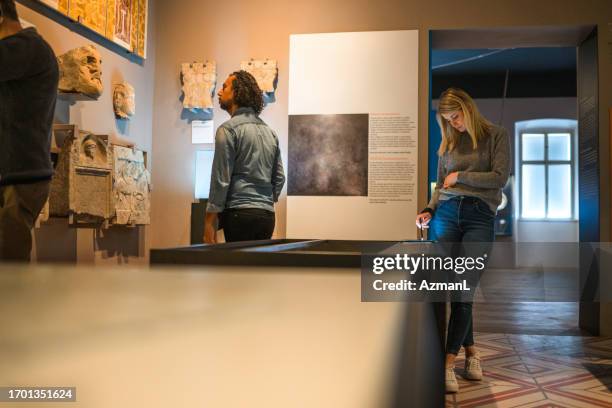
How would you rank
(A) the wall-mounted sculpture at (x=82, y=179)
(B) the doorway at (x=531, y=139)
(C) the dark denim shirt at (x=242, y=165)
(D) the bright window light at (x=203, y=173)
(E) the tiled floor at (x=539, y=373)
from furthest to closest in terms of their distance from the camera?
(B) the doorway at (x=531, y=139) → (D) the bright window light at (x=203, y=173) → (A) the wall-mounted sculpture at (x=82, y=179) → (C) the dark denim shirt at (x=242, y=165) → (E) the tiled floor at (x=539, y=373)

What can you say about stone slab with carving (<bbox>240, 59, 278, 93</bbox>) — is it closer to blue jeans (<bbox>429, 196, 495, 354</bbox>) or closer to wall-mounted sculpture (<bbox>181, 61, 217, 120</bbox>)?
wall-mounted sculpture (<bbox>181, 61, 217, 120</bbox>)

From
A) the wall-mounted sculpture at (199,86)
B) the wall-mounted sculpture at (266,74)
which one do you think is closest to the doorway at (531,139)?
the wall-mounted sculpture at (266,74)

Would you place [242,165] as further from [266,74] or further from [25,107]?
[266,74]

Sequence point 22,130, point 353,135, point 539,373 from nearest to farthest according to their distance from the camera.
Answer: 1. point 22,130
2. point 539,373
3. point 353,135

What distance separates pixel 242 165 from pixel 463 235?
3.47 feet

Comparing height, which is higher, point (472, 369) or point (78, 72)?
point (78, 72)

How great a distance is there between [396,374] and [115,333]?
18 cm

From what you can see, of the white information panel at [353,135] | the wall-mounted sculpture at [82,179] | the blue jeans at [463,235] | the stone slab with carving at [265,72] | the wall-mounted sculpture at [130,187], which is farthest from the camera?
the stone slab with carving at [265,72]

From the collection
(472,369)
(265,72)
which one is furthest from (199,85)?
(472,369)

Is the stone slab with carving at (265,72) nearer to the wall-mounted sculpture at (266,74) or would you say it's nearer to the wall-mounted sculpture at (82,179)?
the wall-mounted sculpture at (266,74)

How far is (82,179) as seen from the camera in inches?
143

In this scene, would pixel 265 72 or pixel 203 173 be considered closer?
pixel 265 72

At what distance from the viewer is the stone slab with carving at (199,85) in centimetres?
486

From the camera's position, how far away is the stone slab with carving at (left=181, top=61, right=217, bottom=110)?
4.86 m
